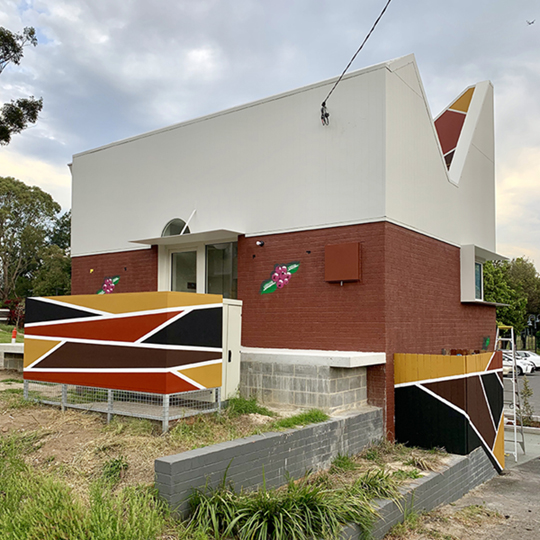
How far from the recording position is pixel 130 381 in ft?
22.7

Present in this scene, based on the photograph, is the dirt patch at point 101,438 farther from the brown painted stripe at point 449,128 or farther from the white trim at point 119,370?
the brown painted stripe at point 449,128

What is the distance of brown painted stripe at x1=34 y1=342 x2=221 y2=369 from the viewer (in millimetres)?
6656

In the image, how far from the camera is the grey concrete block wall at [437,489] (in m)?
5.94

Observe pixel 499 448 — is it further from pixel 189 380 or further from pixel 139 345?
pixel 139 345

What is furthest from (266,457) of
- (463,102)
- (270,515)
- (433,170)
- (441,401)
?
(463,102)

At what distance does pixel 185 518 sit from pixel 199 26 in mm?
9218

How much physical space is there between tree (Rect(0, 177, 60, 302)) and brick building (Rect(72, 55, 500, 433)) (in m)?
36.8

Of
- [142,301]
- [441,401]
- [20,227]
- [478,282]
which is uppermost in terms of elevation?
[20,227]

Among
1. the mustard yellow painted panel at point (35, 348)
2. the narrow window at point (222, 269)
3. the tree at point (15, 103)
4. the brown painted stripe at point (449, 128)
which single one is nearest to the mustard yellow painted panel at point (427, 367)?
the narrow window at point (222, 269)

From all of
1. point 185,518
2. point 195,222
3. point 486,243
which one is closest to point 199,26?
point 195,222

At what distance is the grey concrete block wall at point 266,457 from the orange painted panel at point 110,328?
191 centimetres

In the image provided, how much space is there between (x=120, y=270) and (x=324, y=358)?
643 centimetres

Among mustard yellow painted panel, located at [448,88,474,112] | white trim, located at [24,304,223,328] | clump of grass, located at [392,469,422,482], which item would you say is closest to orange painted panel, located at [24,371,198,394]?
white trim, located at [24,304,223,328]

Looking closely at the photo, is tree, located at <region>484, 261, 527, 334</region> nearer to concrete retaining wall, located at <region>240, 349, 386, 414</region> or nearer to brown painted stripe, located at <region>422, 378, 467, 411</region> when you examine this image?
brown painted stripe, located at <region>422, 378, 467, 411</region>
